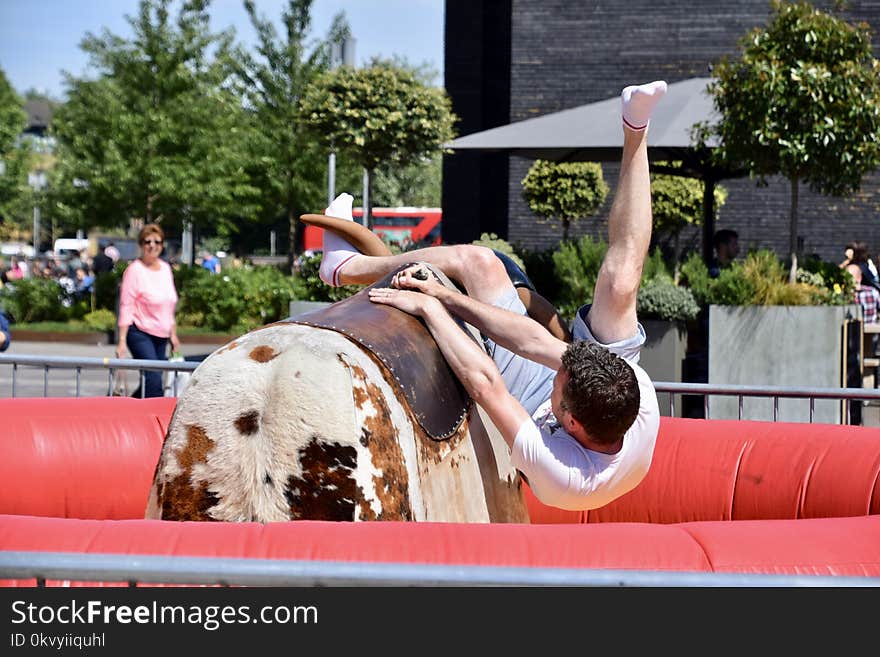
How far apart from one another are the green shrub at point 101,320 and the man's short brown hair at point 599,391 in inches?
794

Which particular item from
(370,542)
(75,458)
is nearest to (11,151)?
(75,458)

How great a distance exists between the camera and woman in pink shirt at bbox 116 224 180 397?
407 inches

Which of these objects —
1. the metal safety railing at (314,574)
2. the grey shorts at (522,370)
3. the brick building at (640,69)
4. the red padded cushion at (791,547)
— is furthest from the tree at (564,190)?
the metal safety railing at (314,574)

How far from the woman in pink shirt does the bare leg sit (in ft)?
21.6

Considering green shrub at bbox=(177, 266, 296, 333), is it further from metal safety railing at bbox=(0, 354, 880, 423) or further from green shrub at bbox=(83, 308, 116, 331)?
metal safety railing at bbox=(0, 354, 880, 423)

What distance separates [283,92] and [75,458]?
28.7 m

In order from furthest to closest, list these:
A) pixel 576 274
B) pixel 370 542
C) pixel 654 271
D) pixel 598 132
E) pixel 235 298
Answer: pixel 235 298 → pixel 598 132 → pixel 576 274 → pixel 654 271 → pixel 370 542

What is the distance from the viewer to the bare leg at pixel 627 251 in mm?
4348

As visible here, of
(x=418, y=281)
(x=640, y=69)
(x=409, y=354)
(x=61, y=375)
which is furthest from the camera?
(x=640, y=69)

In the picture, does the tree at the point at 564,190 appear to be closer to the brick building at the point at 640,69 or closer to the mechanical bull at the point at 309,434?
the brick building at the point at 640,69

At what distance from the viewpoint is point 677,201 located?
23781mm

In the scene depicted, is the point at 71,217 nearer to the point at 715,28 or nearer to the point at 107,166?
the point at 107,166

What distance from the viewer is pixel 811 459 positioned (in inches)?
194
